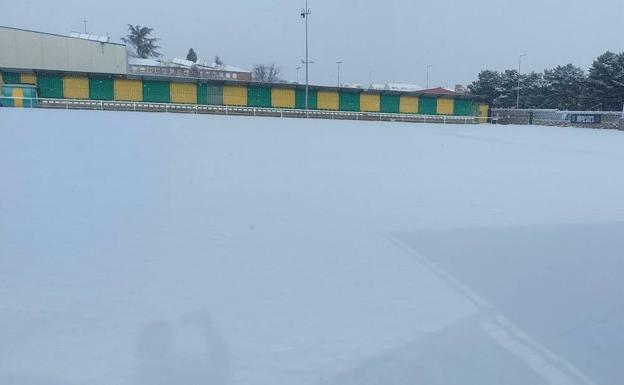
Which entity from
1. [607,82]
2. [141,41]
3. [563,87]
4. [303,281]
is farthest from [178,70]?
[303,281]

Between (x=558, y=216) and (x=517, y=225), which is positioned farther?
(x=558, y=216)

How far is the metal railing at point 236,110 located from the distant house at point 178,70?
26663 millimetres

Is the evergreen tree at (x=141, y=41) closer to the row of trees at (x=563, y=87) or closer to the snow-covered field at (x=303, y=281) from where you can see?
the row of trees at (x=563, y=87)

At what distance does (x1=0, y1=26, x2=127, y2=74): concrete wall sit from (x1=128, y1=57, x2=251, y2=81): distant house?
543 inches

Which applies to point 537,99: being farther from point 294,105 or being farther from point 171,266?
point 171,266

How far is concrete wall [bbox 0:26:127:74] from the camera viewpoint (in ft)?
159

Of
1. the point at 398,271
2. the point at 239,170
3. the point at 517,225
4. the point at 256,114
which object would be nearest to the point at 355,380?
the point at 398,271

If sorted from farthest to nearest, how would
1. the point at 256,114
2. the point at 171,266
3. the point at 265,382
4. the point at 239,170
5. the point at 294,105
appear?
the point at 294,105, the point at 256,114, the point at 239,170, the point at 171,266, the point at 265,382

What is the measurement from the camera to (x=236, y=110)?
43.5m

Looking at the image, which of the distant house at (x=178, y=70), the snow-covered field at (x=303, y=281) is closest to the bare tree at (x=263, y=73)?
the distant house at (x=178, y=70)

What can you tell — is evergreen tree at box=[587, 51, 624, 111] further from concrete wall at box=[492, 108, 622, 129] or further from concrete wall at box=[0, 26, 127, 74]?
concrete wall at box=[0, 26, 127, 74]

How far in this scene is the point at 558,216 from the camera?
8102 millimetres

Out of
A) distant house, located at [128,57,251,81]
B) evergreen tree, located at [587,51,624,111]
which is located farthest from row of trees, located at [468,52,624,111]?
distant house, located at [128,57,251,81]

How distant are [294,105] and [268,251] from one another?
138ft
